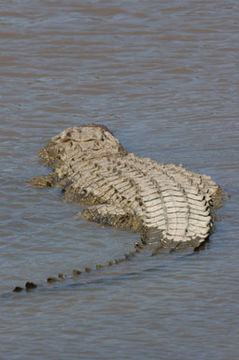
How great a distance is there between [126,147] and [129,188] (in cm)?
202

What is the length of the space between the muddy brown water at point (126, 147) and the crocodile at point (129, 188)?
0.50 ft

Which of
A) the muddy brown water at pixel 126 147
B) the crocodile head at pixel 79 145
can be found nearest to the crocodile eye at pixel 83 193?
the muddy brown water at pixel 126 147

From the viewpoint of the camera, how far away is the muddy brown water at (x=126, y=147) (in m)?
5.02

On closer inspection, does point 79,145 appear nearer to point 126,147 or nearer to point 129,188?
point 126,147

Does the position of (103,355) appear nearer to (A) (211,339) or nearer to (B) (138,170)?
(A) (211,339)

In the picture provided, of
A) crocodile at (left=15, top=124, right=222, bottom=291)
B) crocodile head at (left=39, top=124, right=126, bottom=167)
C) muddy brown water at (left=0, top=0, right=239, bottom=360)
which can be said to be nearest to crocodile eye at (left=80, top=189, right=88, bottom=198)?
crocodile at (left=15, top=124, right=222, bottom=291)

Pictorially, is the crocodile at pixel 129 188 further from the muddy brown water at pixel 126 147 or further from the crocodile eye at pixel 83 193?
the muddy brown water at pixel 126 147

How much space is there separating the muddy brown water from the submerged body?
16cm

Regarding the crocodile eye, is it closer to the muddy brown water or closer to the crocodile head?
the muddy brown water

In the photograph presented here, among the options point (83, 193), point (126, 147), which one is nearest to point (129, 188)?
point (83, 193)

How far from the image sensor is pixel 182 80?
1117cm

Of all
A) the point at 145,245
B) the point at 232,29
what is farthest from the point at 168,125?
the point at 232,29

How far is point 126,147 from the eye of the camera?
9148 mm

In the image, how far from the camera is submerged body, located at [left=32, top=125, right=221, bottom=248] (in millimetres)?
6445
